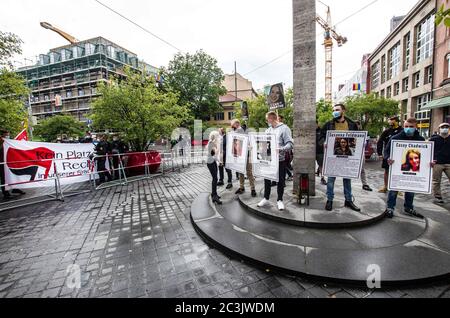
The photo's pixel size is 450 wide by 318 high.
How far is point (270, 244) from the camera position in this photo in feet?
10.8

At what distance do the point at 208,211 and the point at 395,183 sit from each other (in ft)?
12.3

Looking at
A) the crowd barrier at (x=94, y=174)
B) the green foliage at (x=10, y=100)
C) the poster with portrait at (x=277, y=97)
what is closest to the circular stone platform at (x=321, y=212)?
the poster with portrait at (x=277, y=97)

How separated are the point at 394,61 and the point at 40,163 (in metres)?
41.8

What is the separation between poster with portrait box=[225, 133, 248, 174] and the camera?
5.22 m

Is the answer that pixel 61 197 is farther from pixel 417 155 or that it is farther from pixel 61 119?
pixel 61 119

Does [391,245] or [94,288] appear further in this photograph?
[391,245]

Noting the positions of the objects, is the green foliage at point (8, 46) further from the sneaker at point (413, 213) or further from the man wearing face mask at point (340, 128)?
the sneaker at point (413, 213)

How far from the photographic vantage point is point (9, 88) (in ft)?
28.1

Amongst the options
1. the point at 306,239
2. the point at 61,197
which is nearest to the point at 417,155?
the point at 306,239

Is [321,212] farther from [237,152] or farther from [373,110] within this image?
[373,110]

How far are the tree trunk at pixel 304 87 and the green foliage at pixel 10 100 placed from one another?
1030 centimetres

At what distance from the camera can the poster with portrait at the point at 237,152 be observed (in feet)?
17.1

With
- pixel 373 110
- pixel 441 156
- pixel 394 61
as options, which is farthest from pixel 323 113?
pixel 394 61

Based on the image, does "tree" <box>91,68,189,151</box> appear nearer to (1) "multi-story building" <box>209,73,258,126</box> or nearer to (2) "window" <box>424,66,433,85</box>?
(2) "window" <box>424,66,433,85</box>
